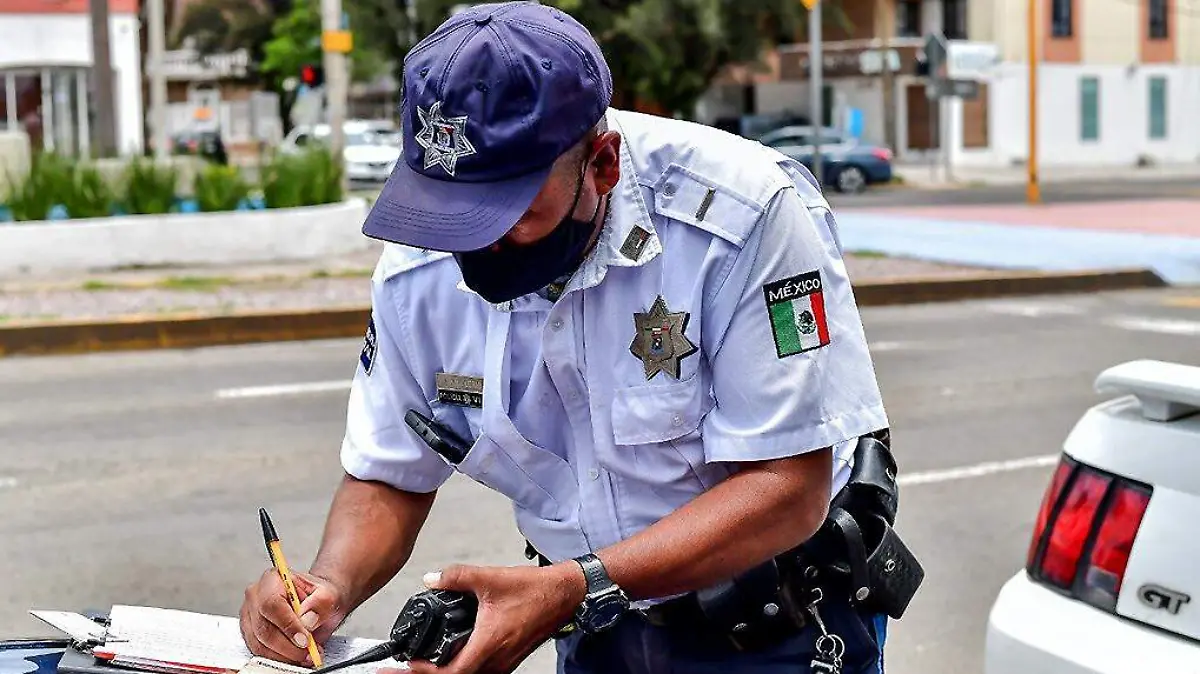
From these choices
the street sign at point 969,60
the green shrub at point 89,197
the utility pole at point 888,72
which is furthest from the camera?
the utility pole at point 888,72

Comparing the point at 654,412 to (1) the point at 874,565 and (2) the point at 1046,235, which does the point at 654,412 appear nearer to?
(1) the point at 874,565

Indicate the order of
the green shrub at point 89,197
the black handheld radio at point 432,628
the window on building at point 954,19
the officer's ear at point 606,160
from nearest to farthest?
the black handheld radio at point 432,628, the officer's ear at point 606,160, the green shrub at point 89,197, the window on building at point 954,19

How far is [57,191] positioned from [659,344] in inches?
561

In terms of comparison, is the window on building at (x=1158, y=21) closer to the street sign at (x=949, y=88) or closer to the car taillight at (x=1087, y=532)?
the street sign at (x=949, y=88)

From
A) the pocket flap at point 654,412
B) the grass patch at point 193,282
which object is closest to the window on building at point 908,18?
the grass patch at point 193,282

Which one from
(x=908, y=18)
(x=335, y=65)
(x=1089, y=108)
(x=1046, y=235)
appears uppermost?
(x=908, y=18)

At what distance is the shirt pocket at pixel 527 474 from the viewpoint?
7.13ft

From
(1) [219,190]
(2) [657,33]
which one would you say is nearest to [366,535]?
(1) [219,190]

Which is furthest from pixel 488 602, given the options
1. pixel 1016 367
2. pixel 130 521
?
pixel 1016 367

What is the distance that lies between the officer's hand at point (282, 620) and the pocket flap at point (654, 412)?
0.42m

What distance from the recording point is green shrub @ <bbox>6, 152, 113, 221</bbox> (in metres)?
15.2

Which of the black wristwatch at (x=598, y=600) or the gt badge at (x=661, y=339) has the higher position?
the gt badge at (x=661, y=339)

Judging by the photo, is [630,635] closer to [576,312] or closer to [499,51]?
[576,312]

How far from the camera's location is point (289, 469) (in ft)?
24.7
